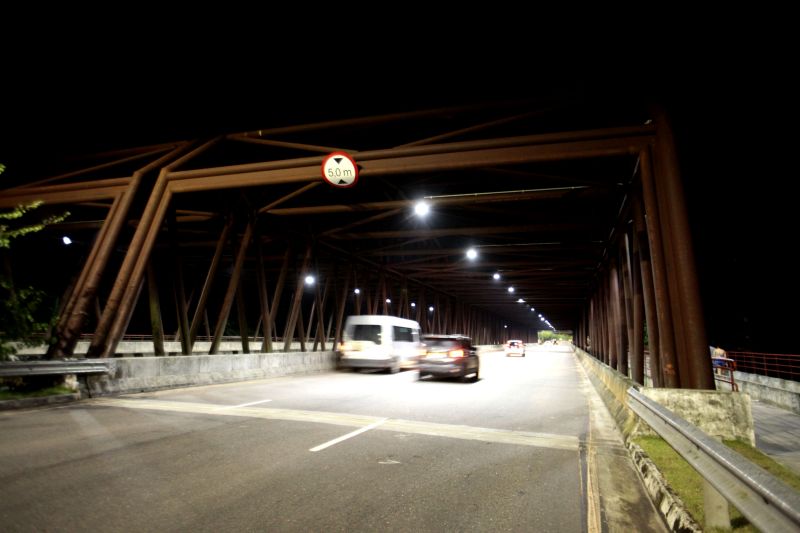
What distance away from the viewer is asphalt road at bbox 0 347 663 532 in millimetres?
3377

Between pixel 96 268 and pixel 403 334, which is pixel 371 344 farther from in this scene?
pixel 96 268

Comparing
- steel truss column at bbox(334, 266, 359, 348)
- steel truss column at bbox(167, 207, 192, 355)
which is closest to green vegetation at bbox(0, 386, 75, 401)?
steel truss column at bbox(167, 207, 192, 355)

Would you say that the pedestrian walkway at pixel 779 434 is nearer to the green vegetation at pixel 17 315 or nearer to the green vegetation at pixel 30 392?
the green vegetation at pixel 30 392

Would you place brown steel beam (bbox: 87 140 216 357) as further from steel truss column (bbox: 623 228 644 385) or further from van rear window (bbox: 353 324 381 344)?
steel truss column (bbox: 623 228 644 385)

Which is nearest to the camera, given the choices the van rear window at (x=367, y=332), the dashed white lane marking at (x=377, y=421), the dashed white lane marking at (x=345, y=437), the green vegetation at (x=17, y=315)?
the dashed white lane marking at (x=345, y=437)

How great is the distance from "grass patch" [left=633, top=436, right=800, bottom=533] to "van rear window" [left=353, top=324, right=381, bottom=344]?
12646 millimetres

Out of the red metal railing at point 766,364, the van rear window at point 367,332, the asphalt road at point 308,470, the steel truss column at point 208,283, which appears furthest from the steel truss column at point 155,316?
the red metal railing at point 766,364

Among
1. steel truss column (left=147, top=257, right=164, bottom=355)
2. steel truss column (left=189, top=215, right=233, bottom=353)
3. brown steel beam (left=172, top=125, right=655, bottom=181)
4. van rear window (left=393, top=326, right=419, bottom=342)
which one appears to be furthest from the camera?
van rear window (left=393, top=326, right=419, bottom=342)

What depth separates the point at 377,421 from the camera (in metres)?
7.26

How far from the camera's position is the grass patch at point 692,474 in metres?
3.07

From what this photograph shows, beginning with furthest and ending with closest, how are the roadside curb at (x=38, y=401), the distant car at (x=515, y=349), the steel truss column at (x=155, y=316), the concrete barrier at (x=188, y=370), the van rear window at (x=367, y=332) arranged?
the distant car at (x=515, y=349) → the van rear window at (x=367, y=332) → the steel truss column at (x=155, y=316) → the concrete barrier at (x=188, y=370) → the roadside curb at (x=38, y=401)

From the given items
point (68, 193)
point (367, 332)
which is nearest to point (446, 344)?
point (367, 332)

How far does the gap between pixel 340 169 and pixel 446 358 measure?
742 centimetres

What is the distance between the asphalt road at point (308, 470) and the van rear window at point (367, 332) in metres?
9.16
